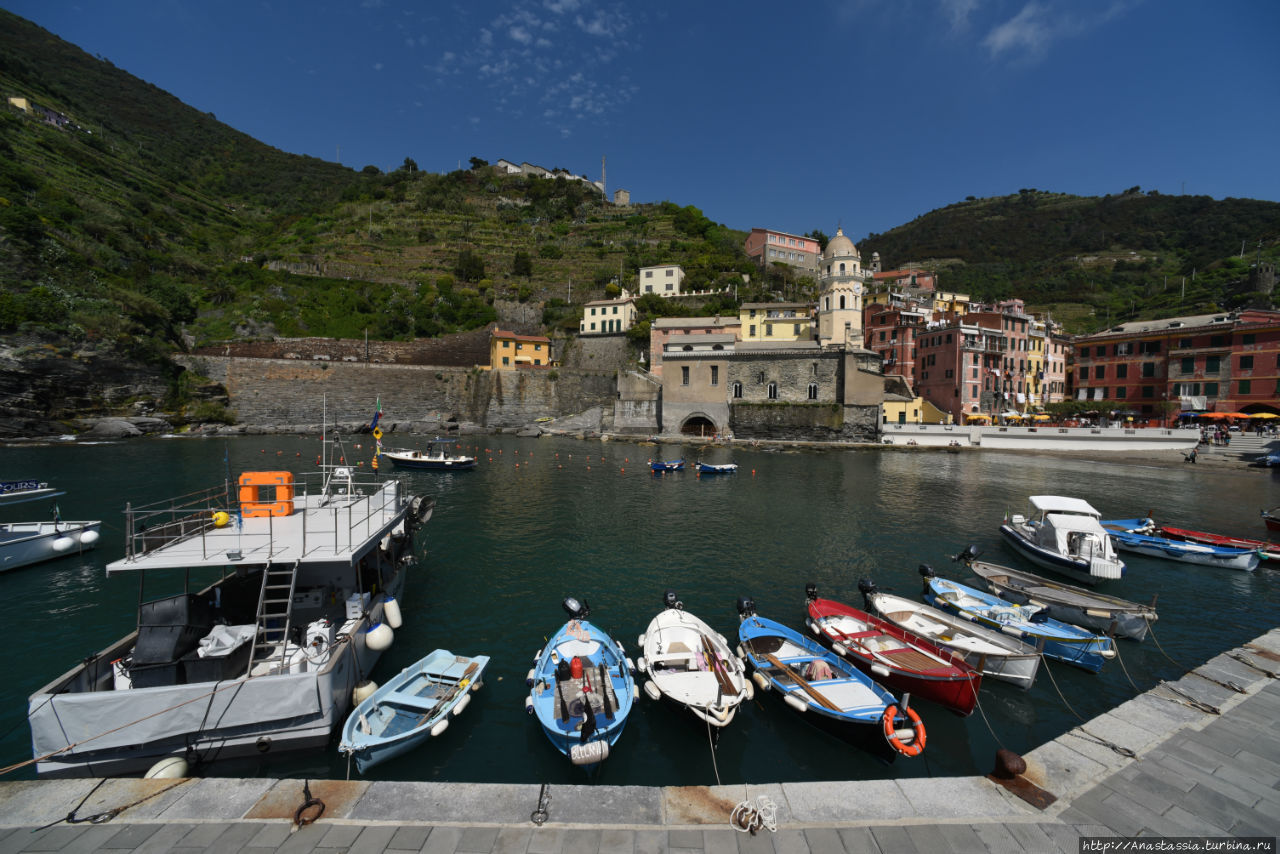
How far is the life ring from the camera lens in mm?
6789

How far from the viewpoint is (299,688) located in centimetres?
665

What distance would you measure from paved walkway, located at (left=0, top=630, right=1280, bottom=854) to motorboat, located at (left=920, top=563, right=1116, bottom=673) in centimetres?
426

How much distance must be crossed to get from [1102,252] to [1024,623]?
5243 inches

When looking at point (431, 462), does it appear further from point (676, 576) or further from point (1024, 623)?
point (1024, 623)

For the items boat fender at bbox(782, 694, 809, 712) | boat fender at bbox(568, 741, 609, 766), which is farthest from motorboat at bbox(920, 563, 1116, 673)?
boat fender at bbox(568, 741, 609, 766)

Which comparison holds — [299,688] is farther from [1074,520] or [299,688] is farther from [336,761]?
[1074,520]

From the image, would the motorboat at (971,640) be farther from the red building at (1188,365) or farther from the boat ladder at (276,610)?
the red building at (1188,365)

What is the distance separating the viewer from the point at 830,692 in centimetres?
784

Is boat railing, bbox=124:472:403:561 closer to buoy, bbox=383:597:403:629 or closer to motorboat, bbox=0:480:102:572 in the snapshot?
buoy, bbox=383:597:403:629

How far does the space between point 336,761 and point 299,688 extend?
1286 millimetres

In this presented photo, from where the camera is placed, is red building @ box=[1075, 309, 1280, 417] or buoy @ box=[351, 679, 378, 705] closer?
buoy @ box=[351, 679, 378, 705]

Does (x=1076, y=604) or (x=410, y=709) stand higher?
(x=1076, y=604)

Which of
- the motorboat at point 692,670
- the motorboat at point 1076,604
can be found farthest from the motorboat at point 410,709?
the motorboat at point 1076,604

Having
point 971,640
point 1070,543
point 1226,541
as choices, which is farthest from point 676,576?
point 1226,541
